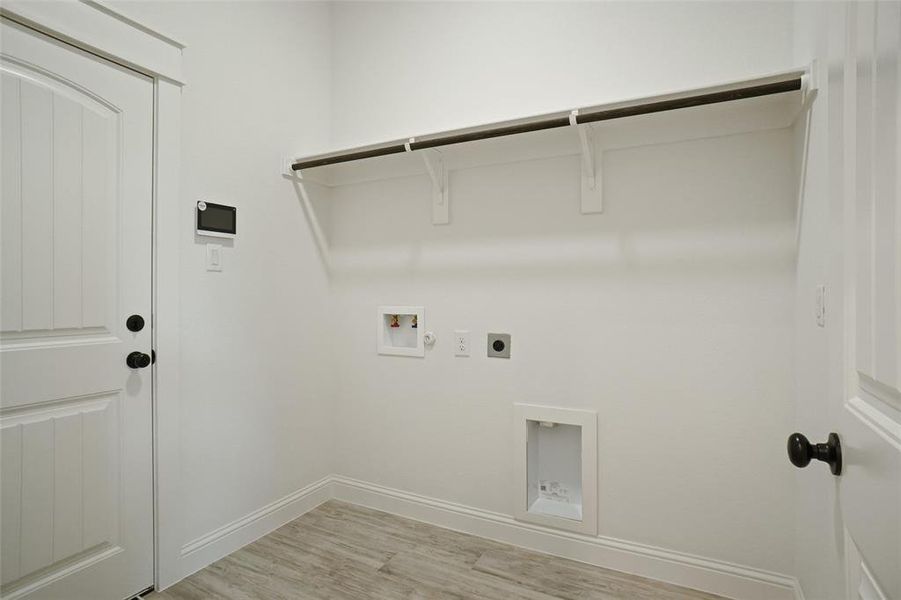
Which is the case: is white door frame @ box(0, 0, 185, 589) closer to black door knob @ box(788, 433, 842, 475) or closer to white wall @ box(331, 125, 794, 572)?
white wall @ box(331, 125, 794, 572)

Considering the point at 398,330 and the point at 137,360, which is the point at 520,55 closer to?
the point at 398,330

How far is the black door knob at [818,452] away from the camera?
0.73 m

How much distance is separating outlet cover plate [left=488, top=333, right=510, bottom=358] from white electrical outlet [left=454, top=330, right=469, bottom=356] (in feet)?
0.41

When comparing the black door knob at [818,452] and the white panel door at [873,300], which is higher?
the white panel door at [873,300]

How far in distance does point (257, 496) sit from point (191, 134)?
5.72 feet

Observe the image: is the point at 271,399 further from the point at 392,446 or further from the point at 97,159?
the point at 97,159

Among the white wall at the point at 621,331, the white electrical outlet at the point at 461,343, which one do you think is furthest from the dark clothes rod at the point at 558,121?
the white electrical outlet at the point at 461,343

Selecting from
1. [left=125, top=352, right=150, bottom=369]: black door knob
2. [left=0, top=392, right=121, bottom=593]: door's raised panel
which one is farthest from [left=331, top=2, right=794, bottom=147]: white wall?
[left=0, top=392, right=121, bottom=593]: door's raised panel

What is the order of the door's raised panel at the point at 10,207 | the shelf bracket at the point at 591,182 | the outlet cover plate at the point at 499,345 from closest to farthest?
the door's raised panel at the point at 10,207 → the shelf bracket at the point at 591,182 → the outlet cover plate at the point at 499,345

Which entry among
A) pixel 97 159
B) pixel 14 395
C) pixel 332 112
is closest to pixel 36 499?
pixel 14 395

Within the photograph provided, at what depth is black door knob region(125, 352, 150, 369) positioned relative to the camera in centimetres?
178

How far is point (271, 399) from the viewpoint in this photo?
2.38 metres

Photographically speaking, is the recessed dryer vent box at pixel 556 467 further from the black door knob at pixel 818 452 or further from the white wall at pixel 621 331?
the black door knob at pixel 818 452

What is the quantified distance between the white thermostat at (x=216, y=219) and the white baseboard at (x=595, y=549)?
1565 mm
